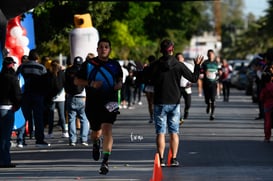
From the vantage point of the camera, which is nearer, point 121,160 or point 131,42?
point 121,160

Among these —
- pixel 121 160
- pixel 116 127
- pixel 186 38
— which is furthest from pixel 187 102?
pixel 186 38

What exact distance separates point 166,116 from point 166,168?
33.8 inches

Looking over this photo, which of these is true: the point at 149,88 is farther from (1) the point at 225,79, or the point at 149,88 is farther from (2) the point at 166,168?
(1) the point at 225,79

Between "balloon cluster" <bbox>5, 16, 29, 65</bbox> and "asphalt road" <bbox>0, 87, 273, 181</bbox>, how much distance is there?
2.28m

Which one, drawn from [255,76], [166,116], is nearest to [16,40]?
[166,116]

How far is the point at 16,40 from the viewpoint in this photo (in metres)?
25.9

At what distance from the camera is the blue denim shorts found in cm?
1652

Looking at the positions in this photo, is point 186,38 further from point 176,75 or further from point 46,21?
point 176,75

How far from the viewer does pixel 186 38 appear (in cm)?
8794

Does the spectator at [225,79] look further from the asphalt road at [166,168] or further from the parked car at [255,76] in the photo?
the asphalt road at [166,168]

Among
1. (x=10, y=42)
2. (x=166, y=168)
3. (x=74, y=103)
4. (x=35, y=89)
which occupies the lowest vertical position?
(x=166, y=168)

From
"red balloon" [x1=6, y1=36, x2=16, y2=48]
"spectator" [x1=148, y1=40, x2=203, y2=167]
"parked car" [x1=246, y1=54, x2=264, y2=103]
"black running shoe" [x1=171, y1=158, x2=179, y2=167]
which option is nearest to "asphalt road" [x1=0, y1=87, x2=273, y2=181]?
"black running shoe" [x1=171, y1=158, x2=179, y2=167]

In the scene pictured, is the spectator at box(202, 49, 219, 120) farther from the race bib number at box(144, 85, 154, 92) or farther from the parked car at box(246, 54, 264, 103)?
the race bib number at box(144, 85, 154, 92)

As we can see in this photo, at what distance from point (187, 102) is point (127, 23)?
38856 mm
